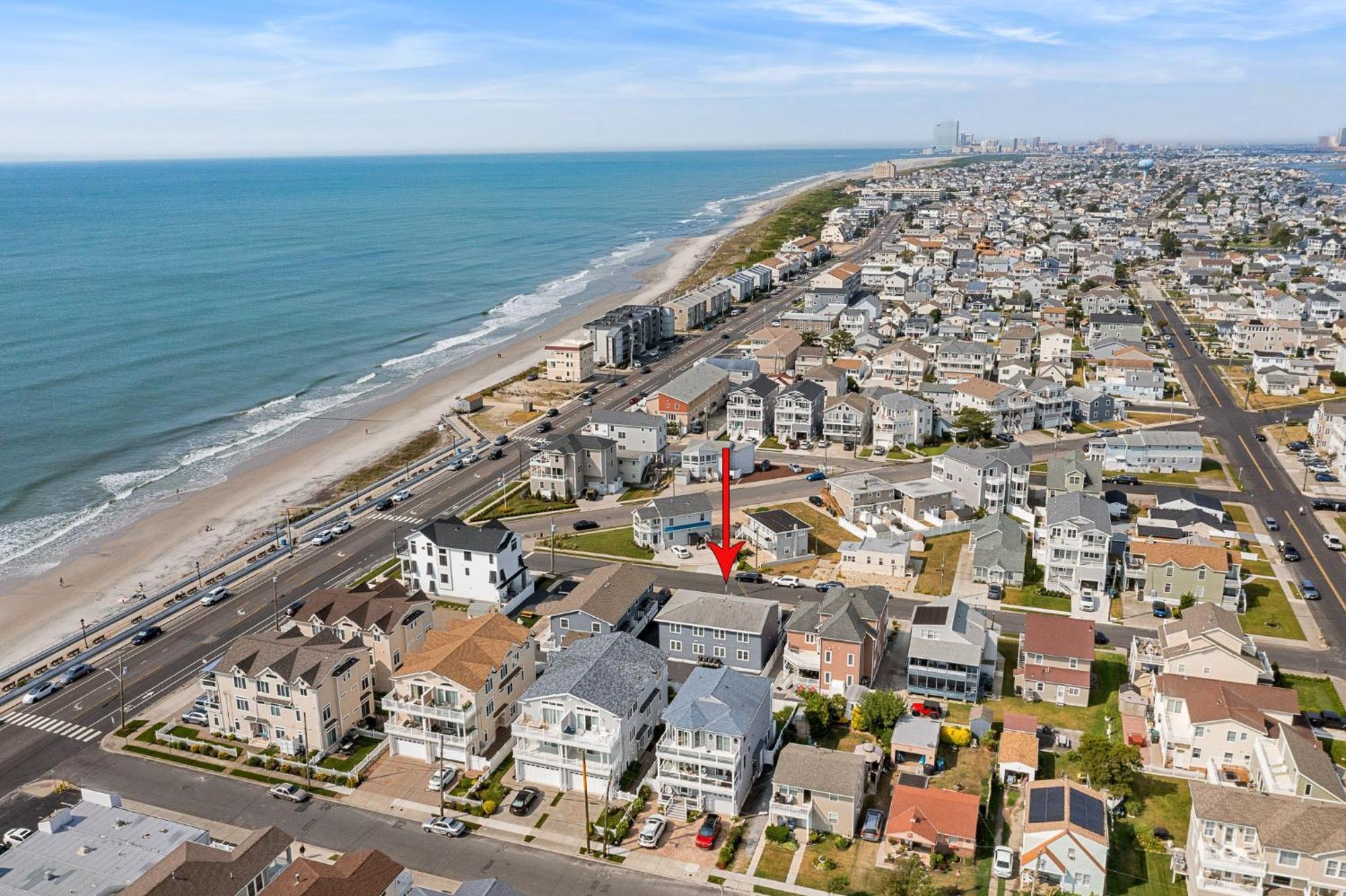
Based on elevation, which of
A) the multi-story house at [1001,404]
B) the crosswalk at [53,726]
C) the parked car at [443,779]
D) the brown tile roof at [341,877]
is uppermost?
the multi-story house at [1001,404]

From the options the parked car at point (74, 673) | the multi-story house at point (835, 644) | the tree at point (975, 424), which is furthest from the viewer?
the tree at point (975, 424)

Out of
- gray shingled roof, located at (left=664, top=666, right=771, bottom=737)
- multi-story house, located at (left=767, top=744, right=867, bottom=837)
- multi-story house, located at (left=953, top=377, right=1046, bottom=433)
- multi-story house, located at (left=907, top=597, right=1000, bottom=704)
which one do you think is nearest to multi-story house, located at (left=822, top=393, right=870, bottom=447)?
multi-story house, located at (left=953, top=377, right=1046, bottom=433)

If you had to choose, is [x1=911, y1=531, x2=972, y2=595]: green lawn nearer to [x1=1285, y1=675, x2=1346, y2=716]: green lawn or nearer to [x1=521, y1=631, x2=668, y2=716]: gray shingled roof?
[x1=1285, y1=675, x2=1346, y2=716]: green lawn

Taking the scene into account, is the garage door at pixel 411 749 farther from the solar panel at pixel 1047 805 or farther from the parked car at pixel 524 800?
the solar panel at pixel 1047 805

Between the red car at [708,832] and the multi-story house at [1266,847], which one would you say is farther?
the red car at [708,832]

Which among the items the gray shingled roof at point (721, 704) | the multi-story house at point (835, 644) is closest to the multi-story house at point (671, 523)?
the multi-story house at point (835, 644)
